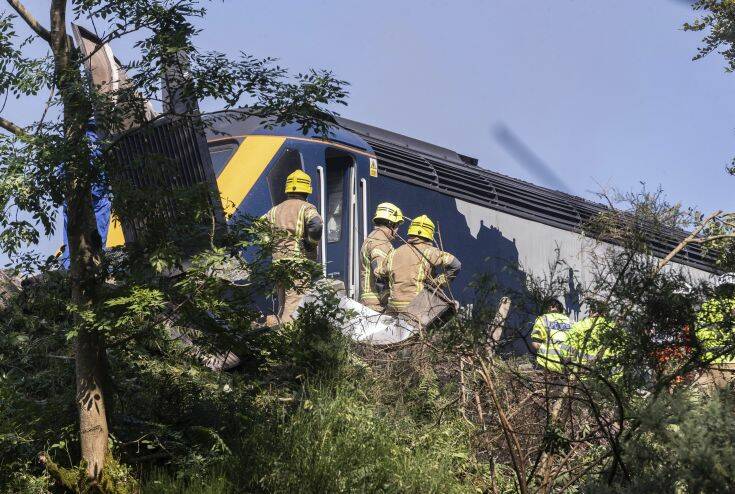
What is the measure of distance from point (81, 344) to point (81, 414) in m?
0.50

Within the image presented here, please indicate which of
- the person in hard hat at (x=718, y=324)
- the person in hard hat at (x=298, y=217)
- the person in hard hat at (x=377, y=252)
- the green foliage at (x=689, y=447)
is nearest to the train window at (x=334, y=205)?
the person in hard hat at (x=377, y=252)

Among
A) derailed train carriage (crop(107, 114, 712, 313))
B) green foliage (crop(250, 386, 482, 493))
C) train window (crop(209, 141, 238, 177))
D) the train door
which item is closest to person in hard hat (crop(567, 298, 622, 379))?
green foliage (crop(250, 386, 482, 493))

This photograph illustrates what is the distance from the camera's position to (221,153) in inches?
505

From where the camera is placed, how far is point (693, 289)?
293 inches

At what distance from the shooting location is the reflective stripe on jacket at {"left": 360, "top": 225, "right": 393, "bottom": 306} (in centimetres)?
1245

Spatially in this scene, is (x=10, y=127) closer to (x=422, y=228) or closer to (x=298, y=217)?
(x=298, y=217)

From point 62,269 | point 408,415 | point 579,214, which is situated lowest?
point 408,415

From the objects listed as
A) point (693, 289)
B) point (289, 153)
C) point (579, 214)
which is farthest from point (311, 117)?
point (579, 214)

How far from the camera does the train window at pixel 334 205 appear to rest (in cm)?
1293

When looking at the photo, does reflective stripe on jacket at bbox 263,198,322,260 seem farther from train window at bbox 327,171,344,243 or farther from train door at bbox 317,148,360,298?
train window at bbox 327,171,344,243

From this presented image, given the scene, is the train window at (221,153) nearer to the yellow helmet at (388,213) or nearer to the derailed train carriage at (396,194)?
the derailed train carriage at (396,194)

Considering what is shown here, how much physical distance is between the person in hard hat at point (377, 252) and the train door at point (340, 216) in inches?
4.8

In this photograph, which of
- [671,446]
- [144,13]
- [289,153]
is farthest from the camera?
[289,153]

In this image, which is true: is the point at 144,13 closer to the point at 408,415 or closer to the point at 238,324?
the point at 238,324
